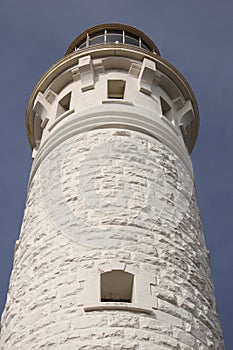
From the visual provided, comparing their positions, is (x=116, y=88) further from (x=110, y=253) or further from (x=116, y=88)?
(x=110, y=253)

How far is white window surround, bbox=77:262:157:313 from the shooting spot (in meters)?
8.62

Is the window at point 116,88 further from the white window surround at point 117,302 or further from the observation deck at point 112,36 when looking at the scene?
the white window surround at point 117,302

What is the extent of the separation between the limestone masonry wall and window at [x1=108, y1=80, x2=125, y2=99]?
9.10ft

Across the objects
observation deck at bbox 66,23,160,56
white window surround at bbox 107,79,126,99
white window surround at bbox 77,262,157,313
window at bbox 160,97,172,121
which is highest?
observation deck at bbox 66,23,160,56

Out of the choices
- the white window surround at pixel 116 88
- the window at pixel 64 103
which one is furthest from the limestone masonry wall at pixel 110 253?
the white window surround at pixel 116 88

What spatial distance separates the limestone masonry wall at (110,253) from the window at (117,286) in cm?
14

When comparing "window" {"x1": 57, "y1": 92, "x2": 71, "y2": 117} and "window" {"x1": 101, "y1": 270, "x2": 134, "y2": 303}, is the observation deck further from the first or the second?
"window" {"x1": 101, "y1": 270, "x2": 134, "y2": 303}

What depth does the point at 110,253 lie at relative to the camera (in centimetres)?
962

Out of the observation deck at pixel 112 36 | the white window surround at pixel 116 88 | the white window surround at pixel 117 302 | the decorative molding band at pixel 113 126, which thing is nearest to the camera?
the white window surround at pixel 117 302

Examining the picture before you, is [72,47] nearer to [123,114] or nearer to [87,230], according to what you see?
[123,114]

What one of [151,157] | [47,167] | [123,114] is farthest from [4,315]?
[123,114]

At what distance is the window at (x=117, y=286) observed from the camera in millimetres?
9367

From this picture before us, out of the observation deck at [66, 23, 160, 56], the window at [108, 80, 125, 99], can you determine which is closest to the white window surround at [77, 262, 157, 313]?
the window at [108, 80, 125, 99]

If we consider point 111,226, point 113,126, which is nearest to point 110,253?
point 111,226
